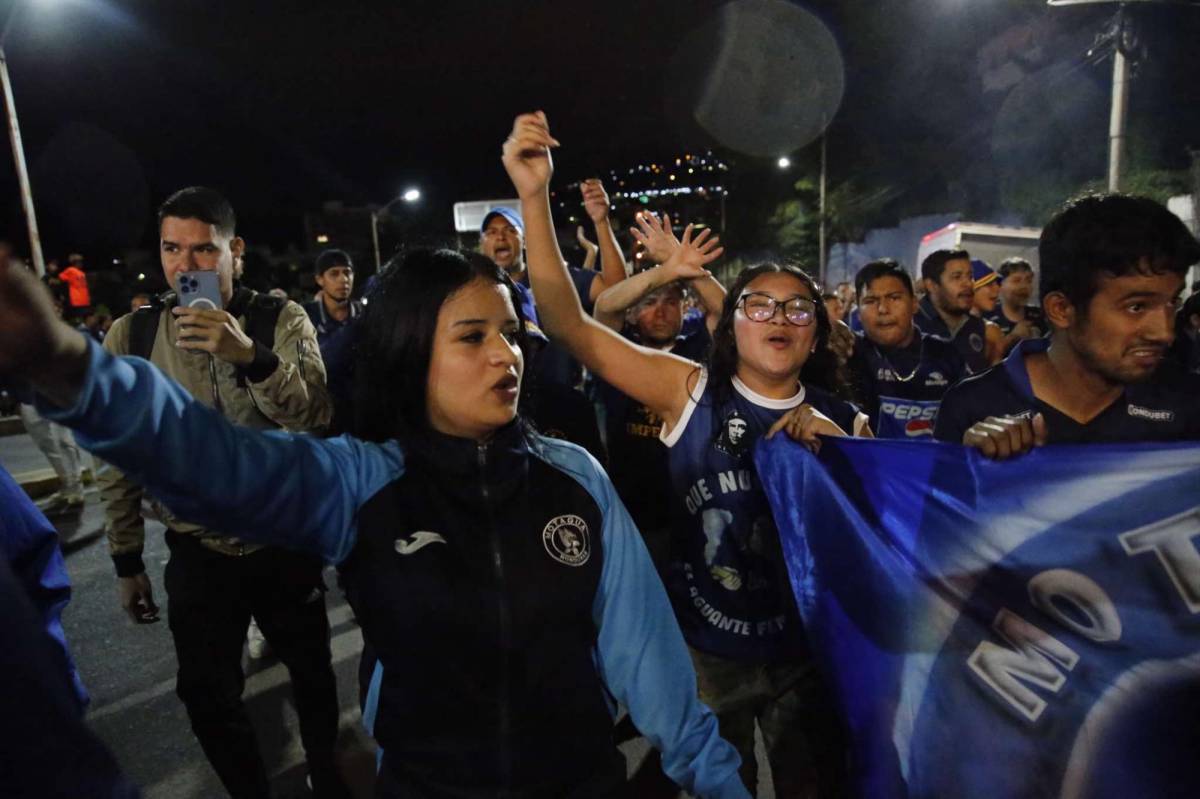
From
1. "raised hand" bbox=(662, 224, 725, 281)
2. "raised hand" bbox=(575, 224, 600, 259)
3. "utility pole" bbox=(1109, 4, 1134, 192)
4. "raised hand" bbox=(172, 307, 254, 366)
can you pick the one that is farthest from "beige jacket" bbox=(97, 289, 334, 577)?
"utility pole" bbox=(1109, 4, 1134, 192)

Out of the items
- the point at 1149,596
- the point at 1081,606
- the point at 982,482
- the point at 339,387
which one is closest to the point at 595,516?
the point at 982,482

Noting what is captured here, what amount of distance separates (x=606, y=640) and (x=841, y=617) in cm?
91

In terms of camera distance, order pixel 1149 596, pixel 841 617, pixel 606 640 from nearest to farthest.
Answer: pixel 606 640, pixel 1149 596, pixel 841 617

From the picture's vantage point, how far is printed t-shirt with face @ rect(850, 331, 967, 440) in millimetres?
4305

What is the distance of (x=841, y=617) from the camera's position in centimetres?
230

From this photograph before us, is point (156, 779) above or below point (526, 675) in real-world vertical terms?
below

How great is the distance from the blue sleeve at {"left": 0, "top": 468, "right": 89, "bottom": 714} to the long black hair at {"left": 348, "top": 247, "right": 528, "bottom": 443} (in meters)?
0.67

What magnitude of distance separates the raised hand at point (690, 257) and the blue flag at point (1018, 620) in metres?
1.24

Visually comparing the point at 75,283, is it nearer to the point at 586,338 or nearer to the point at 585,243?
the point at 585,243

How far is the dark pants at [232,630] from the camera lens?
264 centimetres

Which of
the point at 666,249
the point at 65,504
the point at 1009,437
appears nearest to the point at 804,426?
the point at 1009,437

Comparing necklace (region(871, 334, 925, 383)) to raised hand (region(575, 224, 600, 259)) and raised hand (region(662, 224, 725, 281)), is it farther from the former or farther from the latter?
raised hand (region(575, 224, 600, 259))

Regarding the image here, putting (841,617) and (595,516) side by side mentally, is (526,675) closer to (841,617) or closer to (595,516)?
(595,516)

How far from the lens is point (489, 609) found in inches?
64.0
